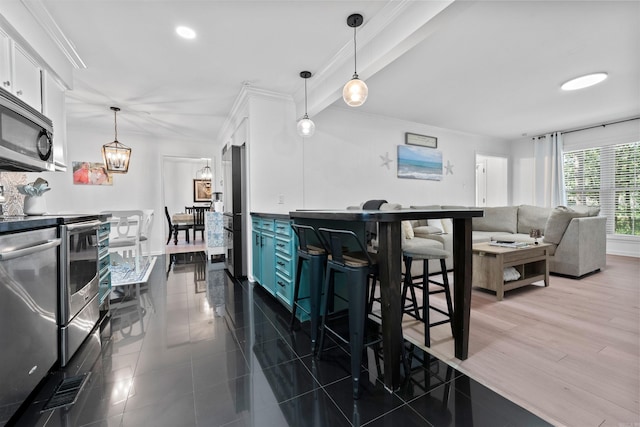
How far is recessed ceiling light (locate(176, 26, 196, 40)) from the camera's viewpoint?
2327mm

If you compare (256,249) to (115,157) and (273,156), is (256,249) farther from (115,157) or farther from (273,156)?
(115,157)

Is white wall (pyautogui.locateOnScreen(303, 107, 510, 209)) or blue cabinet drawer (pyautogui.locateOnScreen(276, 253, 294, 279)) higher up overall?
white wall (pyautogui.locateOnScreen(303, 107, 510, 209))

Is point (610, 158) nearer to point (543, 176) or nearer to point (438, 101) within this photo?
point (543, 176)

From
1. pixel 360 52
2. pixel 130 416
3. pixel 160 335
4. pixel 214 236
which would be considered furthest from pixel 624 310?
pixel 214 236

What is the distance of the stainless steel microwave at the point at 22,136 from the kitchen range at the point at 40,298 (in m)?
0.53

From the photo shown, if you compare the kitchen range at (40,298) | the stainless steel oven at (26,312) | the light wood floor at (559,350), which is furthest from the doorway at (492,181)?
the stainless steel oven at (26,312)

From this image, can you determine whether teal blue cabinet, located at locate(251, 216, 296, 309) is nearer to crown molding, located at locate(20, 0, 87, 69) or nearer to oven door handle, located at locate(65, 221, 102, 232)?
oven door handle, located at locate(65, 221, 102, 232)

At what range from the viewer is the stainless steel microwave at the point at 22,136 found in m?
1.64

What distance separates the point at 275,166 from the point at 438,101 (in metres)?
2.65

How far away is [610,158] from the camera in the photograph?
5.32 meters

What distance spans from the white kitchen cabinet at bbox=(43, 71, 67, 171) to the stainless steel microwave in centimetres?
47

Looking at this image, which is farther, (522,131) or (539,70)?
(522,131)

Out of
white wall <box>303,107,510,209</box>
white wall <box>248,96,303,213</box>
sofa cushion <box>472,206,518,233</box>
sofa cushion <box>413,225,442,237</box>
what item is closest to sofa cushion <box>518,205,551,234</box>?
sofa cushion <box>472,206,518,233</box>

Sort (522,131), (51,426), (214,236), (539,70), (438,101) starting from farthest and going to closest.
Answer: (522,131)
(214,236)
(438,101)
(539,70)
(51,426)
